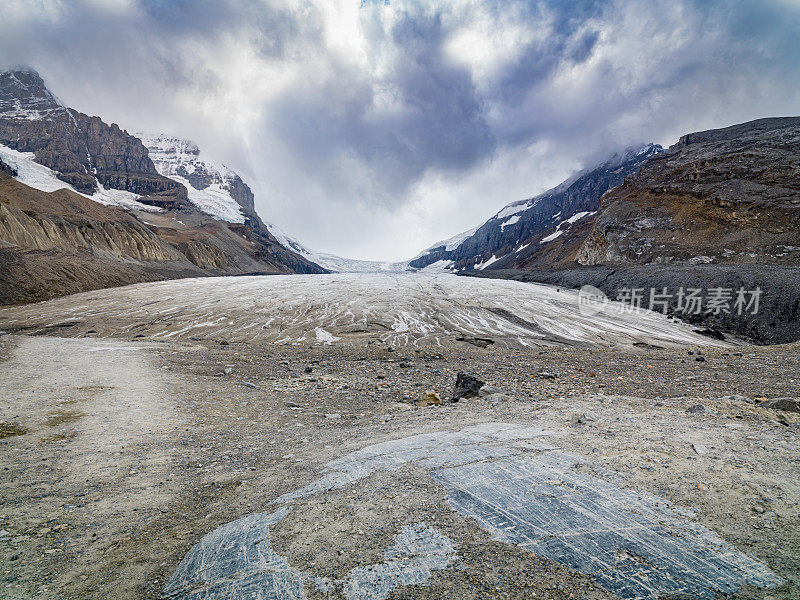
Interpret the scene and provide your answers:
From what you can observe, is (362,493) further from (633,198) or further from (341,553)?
(633,198)

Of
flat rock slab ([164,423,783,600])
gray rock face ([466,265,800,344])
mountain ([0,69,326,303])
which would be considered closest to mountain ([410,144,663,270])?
mountain ([0,69,326,303])

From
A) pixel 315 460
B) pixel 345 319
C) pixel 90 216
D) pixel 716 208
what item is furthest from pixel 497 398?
pixel 90 216

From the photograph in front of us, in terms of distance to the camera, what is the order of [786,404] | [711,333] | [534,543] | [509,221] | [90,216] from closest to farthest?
[534,543] < [786,404] < [711,333] < [90,216] < [509,221]

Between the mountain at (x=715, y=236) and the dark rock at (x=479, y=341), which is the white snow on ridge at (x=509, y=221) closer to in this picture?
the mountain at (x=715, y=236)

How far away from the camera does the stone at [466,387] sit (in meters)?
7.63

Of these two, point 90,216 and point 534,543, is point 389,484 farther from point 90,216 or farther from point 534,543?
point 90,216

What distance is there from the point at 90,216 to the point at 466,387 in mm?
85449

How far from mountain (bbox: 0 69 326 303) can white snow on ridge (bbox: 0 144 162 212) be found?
0.42 m

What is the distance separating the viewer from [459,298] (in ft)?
94.4

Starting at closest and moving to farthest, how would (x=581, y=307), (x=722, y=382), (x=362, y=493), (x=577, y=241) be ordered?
(x=362, y=493)
(x=722, y=382)
(x=581, y=307)
(x=577, y=241)

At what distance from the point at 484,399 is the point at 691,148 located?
245ft

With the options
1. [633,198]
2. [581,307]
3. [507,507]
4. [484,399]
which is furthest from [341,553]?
[633,198]

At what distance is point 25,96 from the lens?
576 ft

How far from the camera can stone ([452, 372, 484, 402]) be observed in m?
7.63
